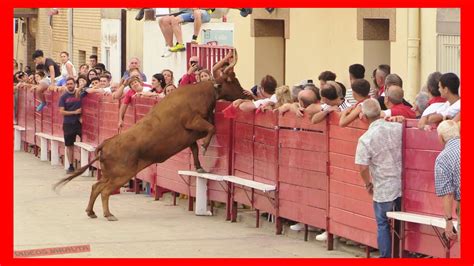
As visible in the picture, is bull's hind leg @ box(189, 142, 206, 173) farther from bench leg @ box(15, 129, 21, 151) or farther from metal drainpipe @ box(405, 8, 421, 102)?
bench leg @ box(15, 129, 21, 151)

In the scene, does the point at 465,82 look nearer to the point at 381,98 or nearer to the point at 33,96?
the point at 381,98

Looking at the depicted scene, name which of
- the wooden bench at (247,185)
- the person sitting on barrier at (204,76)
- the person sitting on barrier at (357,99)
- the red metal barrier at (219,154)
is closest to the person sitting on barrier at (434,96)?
the person sitting on barrier at (357,99)

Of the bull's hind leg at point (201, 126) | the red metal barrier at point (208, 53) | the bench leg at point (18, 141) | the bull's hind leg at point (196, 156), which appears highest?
the red metal barrier at point (208, 53)

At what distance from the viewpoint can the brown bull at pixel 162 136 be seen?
17828mm

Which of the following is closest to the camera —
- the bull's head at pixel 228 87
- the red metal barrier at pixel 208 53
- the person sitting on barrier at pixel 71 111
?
the bull's head at pixel 228 87

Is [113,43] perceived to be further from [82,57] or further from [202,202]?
[202,202]

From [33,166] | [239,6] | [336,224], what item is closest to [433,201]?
[336,224]

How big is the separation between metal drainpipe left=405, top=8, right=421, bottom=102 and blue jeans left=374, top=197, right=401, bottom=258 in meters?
6.20

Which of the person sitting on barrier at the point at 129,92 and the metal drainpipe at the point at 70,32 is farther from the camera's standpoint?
the metal drainpipe at the point at 70,32

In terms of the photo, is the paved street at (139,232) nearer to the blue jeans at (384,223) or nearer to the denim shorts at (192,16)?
the blue jeans at (384,223)

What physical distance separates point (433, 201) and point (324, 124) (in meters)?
2.25

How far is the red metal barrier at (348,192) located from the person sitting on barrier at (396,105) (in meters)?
0.34

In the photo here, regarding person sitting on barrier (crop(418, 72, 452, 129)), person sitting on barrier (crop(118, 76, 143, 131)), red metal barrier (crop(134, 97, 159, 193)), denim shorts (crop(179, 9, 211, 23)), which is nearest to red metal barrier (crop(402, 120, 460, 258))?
person sitting on barrier (crop(418, 72, 452, 129))

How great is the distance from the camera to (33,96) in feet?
98.9
